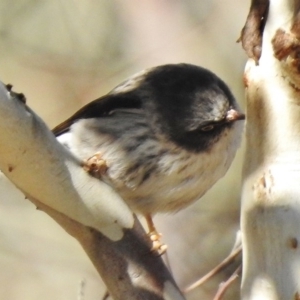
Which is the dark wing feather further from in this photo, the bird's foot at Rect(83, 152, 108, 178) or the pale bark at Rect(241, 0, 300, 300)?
the pale bark at Rect(241, 0, 300, 300)

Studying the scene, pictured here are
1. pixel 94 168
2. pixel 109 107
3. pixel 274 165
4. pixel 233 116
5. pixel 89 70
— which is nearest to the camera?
pixel 274 165

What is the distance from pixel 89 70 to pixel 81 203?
A: 2.35 m

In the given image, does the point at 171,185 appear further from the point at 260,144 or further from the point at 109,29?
the point at 109,29

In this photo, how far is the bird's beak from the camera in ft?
6.29

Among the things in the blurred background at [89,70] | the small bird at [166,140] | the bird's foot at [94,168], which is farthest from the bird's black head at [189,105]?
the blurred background at [89,70]

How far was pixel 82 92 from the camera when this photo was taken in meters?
3.67

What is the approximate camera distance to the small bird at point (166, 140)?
75.7 inches

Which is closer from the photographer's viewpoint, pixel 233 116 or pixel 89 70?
pixel 233 116

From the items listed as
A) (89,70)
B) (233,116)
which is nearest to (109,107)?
(233,116)

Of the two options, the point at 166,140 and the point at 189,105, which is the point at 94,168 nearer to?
the point at 166,140

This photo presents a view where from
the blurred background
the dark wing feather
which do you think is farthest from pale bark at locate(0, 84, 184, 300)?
the blurred background

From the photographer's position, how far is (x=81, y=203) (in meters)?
1.43

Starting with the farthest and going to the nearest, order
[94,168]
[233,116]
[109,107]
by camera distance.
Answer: [109,107], [233,116], [94,168]

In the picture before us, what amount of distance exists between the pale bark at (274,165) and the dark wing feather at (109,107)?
689 millimetres
